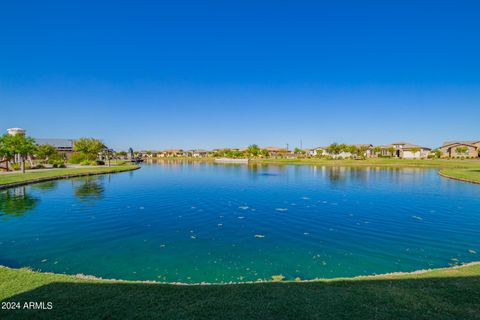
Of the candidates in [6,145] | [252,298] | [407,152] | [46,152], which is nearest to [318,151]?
[407,152]

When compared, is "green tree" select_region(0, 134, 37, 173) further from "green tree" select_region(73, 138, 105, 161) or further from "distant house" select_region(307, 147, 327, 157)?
"distant house" select_region(307, 147, 327, 157)

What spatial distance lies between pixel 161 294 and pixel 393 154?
126 m

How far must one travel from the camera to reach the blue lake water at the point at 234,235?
28.5 ft

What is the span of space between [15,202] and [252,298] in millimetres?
22391

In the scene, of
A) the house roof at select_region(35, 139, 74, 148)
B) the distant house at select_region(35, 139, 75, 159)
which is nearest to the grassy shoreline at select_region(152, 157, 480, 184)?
the distant house at select_region(35, 139, 75, 159)

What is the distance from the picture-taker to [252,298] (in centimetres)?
511

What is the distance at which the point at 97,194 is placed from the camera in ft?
75.4

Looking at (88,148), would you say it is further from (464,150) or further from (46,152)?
(464,150)

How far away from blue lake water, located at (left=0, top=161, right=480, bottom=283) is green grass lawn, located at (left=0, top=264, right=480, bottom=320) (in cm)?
223

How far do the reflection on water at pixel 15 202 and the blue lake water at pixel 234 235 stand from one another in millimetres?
81

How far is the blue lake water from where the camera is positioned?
341 inches

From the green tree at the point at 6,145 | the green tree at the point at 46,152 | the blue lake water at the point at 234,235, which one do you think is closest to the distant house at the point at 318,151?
the green tree at the point at 46,152

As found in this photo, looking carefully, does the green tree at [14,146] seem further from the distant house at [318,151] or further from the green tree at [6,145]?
the distant house at [318,151]

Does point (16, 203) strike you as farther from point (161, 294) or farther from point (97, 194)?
point (161, 294)
